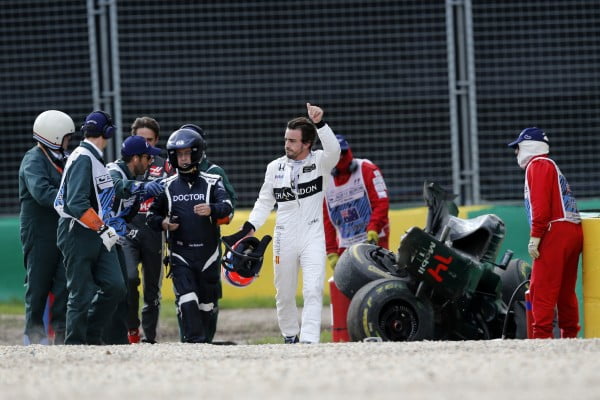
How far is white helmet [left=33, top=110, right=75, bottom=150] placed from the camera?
9.00 meters

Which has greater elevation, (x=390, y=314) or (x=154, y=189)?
(x=154, y=189)

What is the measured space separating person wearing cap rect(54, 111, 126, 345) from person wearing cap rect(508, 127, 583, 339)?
2777mm

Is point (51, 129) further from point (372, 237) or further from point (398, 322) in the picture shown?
point (398, 322)

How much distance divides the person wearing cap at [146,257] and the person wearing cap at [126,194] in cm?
11

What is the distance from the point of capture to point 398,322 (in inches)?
337

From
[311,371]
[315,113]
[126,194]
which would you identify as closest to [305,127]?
[315,113]

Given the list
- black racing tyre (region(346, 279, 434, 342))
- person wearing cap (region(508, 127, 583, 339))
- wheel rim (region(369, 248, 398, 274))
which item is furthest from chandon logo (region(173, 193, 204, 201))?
person wearing cap (region(508, 127, 583, 339))

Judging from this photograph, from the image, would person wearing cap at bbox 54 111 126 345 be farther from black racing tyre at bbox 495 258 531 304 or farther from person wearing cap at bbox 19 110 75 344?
black racing tyre at bbox 495 258 531 304

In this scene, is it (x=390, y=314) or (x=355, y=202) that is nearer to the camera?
(x=390, y=314)

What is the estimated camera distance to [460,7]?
40.9 ft

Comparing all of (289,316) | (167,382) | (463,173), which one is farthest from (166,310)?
(167,382)

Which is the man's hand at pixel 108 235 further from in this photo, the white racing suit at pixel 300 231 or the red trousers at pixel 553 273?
the red trousers at pixel 553 273

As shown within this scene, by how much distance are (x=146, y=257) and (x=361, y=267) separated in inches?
68.2

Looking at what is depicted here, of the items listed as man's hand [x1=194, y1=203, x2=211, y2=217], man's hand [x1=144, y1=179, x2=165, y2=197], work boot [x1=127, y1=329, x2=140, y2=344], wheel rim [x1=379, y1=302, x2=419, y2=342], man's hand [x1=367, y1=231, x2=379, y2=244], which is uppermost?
man's hand [x1=144, y1=179, x2=165, y2=197]
